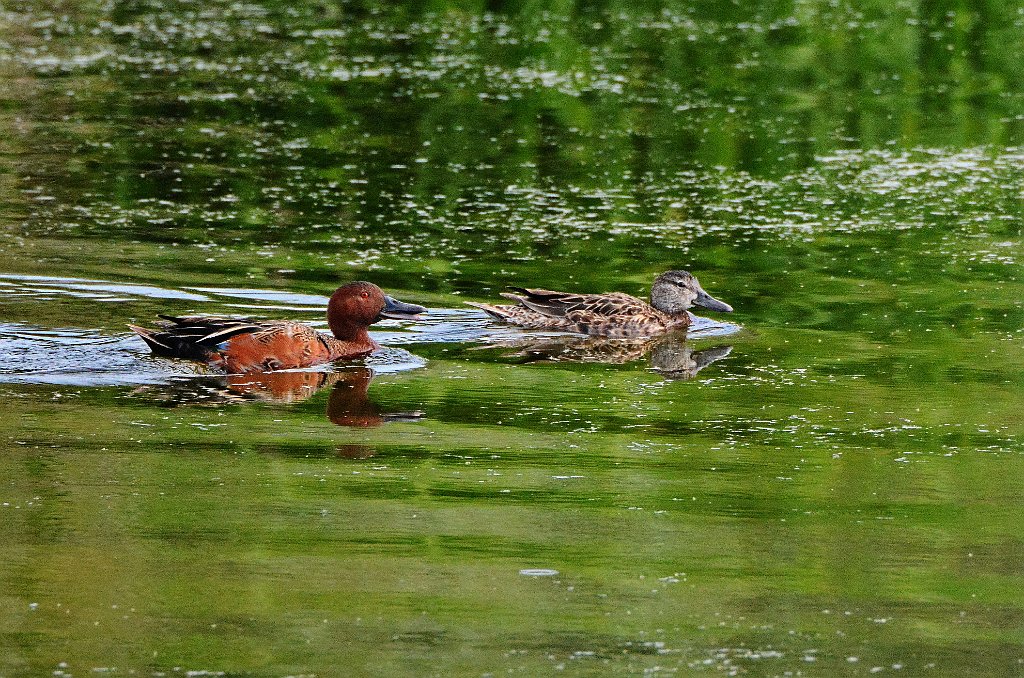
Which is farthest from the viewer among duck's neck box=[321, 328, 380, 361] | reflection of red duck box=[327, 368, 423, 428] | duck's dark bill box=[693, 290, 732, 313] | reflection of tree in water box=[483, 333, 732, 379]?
duck's dark bill box=[693, 290, 732, 313]

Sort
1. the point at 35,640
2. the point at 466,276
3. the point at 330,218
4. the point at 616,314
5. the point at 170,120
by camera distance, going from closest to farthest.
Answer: the point at 35,640 < the point at 616,314 < the point at 466,276 < the point at 330,218 < the point at 170,120

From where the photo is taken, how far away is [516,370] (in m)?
10.4

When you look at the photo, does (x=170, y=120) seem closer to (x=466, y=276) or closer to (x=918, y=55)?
(x=466, y=276)

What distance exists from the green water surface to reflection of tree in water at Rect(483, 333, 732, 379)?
0.04 metres

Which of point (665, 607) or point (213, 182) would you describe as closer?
point (665, 607)

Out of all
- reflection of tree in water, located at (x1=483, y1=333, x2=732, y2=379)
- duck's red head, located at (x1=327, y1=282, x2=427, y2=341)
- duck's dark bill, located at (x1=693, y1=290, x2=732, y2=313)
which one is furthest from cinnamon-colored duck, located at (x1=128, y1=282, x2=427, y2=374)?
duck's dark bill, located at (x1=693, y1=290, x2=732, y2=313)

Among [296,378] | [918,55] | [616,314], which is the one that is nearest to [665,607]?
[296,378]

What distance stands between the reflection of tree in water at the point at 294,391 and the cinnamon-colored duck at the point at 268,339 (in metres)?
0.10

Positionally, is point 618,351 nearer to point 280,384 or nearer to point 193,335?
point 280,384

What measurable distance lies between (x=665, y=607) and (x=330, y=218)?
872 centimetres

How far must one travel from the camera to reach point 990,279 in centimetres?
1273

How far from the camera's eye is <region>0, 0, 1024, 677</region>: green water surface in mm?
6035

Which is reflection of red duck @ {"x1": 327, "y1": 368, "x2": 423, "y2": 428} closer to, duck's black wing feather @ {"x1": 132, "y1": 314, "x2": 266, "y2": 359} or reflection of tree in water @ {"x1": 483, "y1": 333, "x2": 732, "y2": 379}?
duck's black wing feather @ {"x1": 132, "y1": 314, "x2": 266, "y2": 359}

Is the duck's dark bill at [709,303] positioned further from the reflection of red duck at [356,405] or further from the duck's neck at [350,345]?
the reflection of red duck at [356,405]
